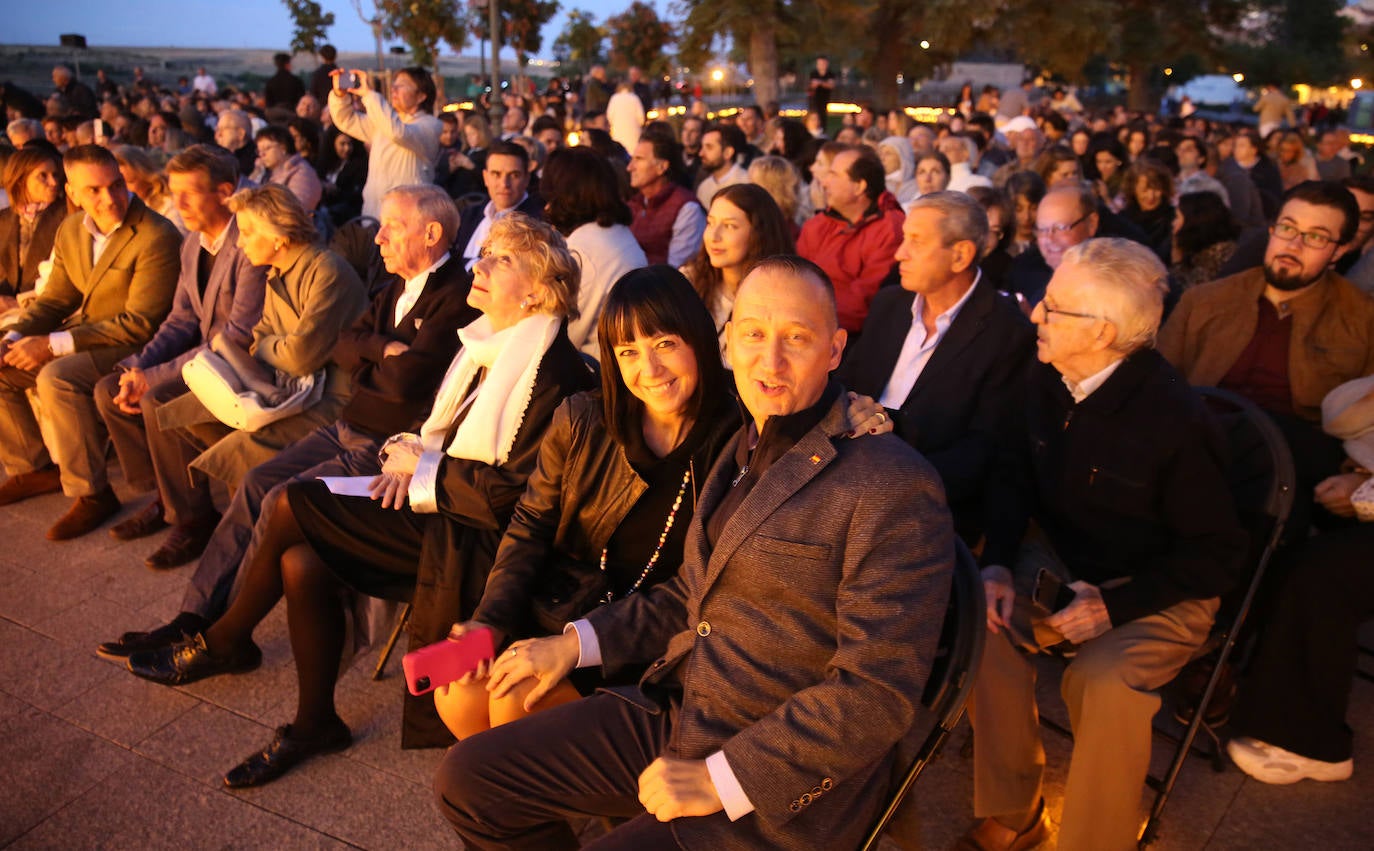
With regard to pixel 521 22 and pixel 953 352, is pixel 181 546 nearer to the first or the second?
pixel 953 352

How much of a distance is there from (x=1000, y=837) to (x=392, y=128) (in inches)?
228

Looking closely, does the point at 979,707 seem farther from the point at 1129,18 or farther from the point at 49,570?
the point at 1129,18

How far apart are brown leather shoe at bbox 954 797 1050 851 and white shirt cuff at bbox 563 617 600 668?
1136 mm

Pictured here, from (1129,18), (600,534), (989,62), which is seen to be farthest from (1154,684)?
(989,62)

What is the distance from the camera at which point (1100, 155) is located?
28.1 feet

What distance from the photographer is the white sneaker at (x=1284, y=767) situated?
2832 mm

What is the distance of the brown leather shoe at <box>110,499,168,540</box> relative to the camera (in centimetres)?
455

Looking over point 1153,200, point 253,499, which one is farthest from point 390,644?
point 1153,200

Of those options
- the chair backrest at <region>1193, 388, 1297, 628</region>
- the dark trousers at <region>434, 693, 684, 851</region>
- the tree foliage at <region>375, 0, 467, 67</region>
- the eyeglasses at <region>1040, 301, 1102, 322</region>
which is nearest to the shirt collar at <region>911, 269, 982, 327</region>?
the eyeglasses at <region>1040, 301, 1102, 322</region>

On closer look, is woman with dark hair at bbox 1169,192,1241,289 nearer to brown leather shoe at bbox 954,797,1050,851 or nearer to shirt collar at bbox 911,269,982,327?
shirt collar at bbox 911,269,982,327

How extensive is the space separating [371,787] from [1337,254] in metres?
3.58

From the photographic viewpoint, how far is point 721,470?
2.16 meters

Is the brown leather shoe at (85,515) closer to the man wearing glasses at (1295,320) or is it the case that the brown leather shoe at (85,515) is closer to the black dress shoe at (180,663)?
the black dress shoe at (180,663)

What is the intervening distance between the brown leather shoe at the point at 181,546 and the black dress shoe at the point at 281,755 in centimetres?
160
